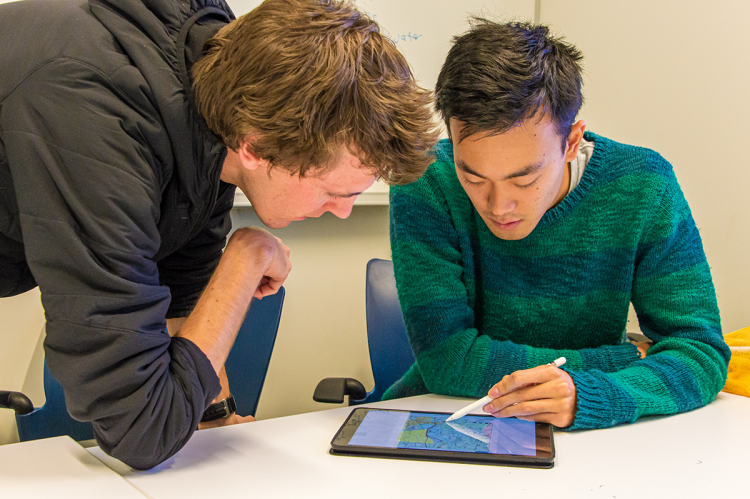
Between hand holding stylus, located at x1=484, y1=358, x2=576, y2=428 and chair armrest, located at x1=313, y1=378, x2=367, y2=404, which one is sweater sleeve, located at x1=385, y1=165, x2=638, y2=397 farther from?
chair armrest, located at x1=313, y1=378, x2=367, y2=404

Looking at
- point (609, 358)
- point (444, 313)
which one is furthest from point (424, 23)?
point (609, 358)

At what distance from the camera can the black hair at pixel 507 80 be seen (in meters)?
1.00

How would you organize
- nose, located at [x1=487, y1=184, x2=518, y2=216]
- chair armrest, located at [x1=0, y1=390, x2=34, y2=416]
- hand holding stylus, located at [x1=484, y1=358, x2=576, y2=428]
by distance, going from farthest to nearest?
1. chair armrest, located at [x1=0, y1=390, x2=34, y2=416]
2. nose, located at [x1=487, y1=184, x2=518, y2=216]
3. hand holding stylus, located at [x1=484, y1=358, x2=576, y2=428]

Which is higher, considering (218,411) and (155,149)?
(155,149)

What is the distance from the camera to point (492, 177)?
41.1 inches

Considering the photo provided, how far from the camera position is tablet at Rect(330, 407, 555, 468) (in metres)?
0.84

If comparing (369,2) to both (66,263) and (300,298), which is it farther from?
(66,263)

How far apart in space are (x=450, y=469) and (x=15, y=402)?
1154 millimetres

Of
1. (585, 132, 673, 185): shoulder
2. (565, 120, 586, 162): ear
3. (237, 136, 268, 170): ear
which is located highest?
(237, 136, 268, 170): ear

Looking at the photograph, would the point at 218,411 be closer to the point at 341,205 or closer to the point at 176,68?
the point at 341,205

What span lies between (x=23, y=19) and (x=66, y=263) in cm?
33

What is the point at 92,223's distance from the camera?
0.65m

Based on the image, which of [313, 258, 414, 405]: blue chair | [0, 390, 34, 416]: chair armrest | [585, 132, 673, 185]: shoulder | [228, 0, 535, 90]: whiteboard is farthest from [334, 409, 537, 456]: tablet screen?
[228, 0, 535, 90]: whiteboard

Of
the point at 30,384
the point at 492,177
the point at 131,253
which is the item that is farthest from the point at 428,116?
the point at 30,384
